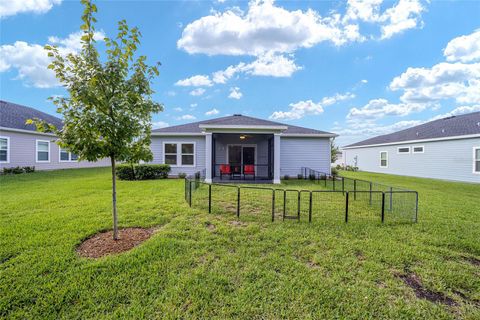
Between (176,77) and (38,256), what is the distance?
15.8 m

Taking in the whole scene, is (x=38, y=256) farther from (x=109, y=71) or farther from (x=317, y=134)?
(x=317, y=134)

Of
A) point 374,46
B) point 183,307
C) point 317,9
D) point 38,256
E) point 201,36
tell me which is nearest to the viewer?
point 183,307

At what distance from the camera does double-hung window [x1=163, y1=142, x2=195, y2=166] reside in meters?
13.5

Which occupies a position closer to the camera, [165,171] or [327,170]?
[165,171]

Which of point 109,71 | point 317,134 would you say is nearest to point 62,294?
point 109,71

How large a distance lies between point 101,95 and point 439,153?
66.9 feet

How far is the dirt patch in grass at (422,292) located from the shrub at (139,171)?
1220cm

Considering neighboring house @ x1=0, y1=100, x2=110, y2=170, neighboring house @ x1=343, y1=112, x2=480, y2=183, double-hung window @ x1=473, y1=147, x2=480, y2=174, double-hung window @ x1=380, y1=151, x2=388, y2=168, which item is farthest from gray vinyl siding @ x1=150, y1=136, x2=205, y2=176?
double-hung window @ x1=380, y1=151, x2=388, y2=168

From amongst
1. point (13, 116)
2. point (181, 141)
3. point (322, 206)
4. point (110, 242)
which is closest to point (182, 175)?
point (181, 141)

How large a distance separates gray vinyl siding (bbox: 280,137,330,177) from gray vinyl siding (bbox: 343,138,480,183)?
8526 mm

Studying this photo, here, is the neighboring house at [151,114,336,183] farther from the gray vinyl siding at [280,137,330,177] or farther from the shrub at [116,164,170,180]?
the shrub at [116,164,170,180]

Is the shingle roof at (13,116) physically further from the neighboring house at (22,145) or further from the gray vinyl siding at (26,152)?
the gray vinyl siding at (26,152)

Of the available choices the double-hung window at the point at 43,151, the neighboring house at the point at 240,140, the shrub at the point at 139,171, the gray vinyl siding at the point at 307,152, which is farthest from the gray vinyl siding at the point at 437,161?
the double-hung window at the point at 43,151

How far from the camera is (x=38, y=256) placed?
3172 millimetres
